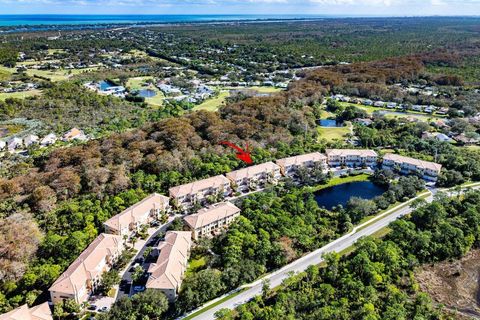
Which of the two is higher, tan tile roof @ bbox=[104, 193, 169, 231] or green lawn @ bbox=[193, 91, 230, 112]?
tan tile roof @ bbox=[104, 193, 169, 231]

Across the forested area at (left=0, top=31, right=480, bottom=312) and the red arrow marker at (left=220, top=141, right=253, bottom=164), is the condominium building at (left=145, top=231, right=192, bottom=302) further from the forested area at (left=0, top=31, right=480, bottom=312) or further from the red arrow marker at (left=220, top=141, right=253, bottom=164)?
the red arrow marker at (left=220, top=141, right=253, bottom=164)

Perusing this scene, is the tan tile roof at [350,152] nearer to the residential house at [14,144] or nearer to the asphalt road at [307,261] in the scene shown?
the asphalt road at [307,261]

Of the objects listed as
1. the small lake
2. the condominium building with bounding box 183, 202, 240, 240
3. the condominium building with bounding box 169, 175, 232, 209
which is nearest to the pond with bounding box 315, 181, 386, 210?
the condominium building with bounding box 169, 175, 232, 209

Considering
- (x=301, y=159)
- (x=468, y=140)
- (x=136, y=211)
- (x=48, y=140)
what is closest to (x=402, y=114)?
(x=468, y=140)

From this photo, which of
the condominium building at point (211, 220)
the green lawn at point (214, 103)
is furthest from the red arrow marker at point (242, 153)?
the green lawn at point (214, 103)

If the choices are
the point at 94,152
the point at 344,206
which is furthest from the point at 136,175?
the point at 344,206

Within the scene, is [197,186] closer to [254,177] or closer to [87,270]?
[254,177]

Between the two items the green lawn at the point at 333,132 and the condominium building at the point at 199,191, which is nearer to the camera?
the condominium building at the point at 199,191
